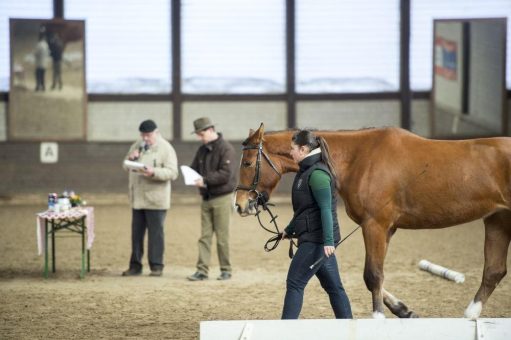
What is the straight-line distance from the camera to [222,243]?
961 cm

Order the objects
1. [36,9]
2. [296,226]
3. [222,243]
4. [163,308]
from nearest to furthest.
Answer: [296,226], [163,308], [222,243], [36,9]

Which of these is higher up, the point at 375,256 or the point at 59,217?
the point at 375,256

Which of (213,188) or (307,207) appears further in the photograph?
(213,188)

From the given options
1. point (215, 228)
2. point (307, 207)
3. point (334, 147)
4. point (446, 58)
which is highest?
point (446, 58)

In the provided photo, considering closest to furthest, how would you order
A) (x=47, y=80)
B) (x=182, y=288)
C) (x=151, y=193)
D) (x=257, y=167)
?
(x=257, y=167) < (x=182, y=288) < (x=151, y=193) < (x=47, y=80)

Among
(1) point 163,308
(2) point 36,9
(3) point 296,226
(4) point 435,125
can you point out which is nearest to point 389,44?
(4) point 435,125

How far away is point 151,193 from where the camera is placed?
9656 mm

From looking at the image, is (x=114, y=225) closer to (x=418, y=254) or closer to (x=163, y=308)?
(x=418, y=254)

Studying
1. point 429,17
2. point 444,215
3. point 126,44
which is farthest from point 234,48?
point 444,215

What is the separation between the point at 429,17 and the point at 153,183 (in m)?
12.3

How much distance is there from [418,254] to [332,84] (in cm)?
928

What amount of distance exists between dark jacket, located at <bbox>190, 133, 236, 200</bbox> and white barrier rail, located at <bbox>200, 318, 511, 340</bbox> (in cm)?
429

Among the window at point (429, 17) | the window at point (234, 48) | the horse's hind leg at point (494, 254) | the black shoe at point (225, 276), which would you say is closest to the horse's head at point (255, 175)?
the horse's hind leg at point (494, 254)

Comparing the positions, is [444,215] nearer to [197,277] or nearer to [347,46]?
[197,277]
